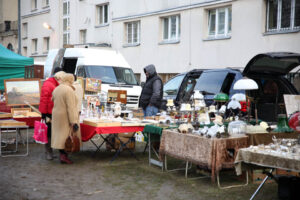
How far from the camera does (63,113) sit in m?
8.09

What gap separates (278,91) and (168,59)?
987cm

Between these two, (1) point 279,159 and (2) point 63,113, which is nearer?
(1) point 279,159

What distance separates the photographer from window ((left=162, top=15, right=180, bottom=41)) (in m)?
18.9

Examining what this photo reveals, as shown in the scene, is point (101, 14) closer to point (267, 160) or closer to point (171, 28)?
point (171, 28)

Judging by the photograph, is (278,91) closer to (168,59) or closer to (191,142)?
(191,142)

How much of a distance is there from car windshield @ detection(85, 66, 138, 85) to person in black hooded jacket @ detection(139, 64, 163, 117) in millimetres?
5110

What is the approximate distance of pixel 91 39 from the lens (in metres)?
24.5

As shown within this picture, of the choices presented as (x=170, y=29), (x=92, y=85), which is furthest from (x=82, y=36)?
(x=92, y=85)

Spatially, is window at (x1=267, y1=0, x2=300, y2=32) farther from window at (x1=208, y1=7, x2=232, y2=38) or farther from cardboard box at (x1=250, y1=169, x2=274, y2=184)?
cardboard box at (x1=250, y1=169, x2=274, y2=184)

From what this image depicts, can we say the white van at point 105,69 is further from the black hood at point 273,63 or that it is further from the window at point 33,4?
the window at point 33,4

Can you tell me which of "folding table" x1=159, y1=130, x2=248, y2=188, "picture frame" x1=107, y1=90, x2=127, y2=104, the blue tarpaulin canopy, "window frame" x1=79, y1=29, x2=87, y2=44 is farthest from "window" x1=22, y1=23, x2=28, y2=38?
"folding table" x1=159, y1=130, x2=248, y2=188

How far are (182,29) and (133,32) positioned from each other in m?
4.06

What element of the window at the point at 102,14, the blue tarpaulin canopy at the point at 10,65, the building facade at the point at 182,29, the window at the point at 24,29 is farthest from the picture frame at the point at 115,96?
the window at the point at 24,29

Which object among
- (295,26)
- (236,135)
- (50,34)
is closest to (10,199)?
(236,135)
